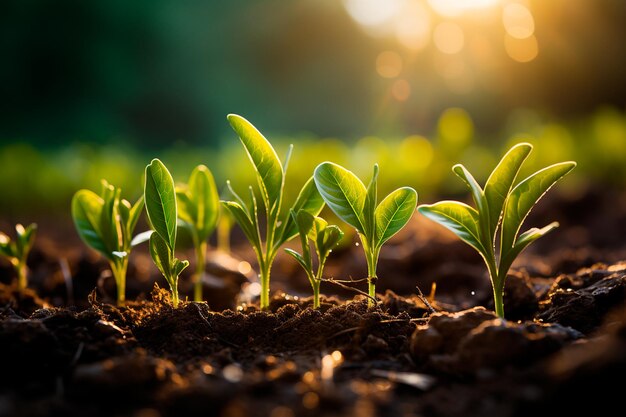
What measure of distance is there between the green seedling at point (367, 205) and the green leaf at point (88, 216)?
2.80 feet

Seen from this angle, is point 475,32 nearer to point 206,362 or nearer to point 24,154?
point 24,154

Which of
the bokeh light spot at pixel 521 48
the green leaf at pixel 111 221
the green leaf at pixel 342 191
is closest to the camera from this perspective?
the green leaf at pixel 342 191

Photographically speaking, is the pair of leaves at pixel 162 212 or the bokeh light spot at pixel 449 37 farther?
the bokeh light spot at pixel 449 37

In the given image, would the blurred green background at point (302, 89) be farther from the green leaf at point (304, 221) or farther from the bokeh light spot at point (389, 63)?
the green leaf at point (304, 221)

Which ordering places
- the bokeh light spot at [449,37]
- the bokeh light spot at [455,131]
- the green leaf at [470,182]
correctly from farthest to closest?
the bokeh light spot at [449,37] < the bokeh light spot at [455,131] < the green leaf at [470,182]

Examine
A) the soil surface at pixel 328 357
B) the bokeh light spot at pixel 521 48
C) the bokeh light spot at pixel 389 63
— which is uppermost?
the bokeh light spot at pixel 389 63

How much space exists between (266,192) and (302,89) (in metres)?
11.6

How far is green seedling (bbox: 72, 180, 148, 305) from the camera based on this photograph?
5.79ft

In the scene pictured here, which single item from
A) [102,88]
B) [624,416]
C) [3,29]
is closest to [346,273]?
[624,416]

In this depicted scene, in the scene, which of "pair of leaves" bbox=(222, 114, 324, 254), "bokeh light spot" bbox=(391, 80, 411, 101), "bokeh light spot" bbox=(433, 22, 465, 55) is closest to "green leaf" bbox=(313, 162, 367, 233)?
"pair of leaves" bbox=(222, 114, 324, 254)

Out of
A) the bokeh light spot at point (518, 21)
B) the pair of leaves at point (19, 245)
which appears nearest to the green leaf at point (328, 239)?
the pair of leaves at point (19, 245)

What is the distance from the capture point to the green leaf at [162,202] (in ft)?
4.88

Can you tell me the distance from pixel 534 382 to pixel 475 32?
6.59 m

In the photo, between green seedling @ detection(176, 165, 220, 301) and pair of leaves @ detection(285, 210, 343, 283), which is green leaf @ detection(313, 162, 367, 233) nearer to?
pair of leaves @ detection(285, 210, 343, 283)
